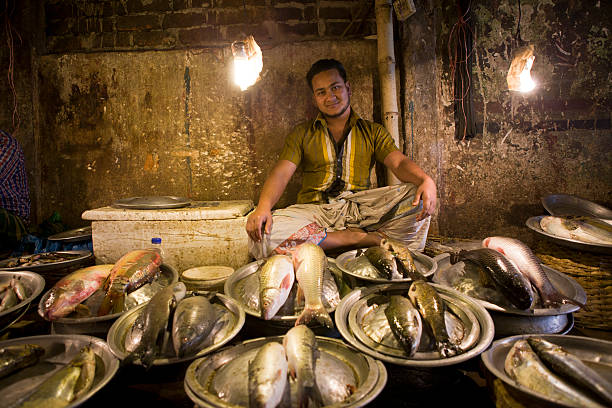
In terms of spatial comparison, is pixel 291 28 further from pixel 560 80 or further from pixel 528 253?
pixel 528 253

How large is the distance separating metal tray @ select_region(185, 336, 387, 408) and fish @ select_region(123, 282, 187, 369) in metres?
0.28

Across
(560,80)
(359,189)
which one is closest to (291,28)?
(359,189)

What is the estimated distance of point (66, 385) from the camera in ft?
5.41

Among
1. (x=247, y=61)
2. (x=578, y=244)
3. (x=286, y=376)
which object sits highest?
(x=247, y=61)

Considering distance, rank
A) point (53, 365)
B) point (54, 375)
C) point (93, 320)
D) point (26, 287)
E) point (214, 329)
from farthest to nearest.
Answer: point (26, 287)
point (93, 320)
point (214, 329)
point (53, 365)
point (54, 375)

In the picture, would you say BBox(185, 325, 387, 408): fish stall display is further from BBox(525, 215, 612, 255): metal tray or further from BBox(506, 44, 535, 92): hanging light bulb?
BBox(506, 44, 535, 92): hanging light bulb

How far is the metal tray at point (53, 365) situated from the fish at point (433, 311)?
1872 mm

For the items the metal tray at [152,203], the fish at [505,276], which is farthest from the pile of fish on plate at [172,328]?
the fish at [505,276]

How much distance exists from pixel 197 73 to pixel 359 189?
298 centimetres

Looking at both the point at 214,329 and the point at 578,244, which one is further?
the point at 578,244

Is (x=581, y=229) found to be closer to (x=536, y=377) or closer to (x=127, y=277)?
(x=536, y=377)

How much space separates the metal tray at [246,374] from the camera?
153 cm

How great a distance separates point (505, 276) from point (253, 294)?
6.36 feet

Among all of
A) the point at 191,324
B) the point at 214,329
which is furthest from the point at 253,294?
the point at 191,324
